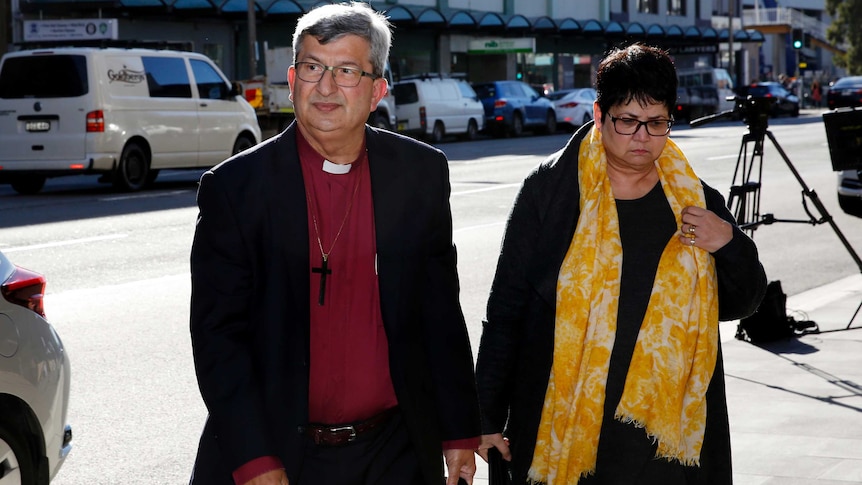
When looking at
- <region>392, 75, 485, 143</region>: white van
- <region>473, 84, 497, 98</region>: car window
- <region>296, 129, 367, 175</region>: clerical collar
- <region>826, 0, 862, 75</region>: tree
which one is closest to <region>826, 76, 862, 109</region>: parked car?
<region>473, 84, 497, 98</region>: car window

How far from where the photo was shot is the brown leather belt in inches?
116

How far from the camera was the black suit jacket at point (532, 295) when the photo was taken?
346 centimetres

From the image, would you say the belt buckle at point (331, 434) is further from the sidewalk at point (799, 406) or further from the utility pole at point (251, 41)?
the utility pole at point (251, 41)

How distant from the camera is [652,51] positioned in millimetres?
3471

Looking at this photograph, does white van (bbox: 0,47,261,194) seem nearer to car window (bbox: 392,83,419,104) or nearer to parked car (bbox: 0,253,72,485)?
car window (bbox: 392,83,419,104)

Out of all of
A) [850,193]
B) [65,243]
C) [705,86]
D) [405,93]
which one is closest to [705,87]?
[705,86]

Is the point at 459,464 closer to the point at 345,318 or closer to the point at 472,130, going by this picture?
the point at 345,318

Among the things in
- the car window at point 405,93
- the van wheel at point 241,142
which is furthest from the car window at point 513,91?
the van wheel at point 241,142

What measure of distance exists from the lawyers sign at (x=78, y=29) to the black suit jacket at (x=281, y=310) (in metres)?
25.0

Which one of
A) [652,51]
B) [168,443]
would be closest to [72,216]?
[168,443]

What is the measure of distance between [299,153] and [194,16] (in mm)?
32386

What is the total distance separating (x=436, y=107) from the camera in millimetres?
33344

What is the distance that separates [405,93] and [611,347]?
30.2 metres

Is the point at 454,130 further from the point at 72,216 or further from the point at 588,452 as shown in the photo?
the point at 588,452
